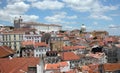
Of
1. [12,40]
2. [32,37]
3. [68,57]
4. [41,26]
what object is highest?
[12,40]

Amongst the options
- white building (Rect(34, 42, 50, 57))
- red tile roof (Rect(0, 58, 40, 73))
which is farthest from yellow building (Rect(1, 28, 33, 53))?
red tile roof (Rect(0, 58, 40, 73))

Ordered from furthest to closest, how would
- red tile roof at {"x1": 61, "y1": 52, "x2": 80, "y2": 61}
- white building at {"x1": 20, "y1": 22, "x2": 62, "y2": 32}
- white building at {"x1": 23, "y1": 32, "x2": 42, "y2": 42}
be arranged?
white building at {"x1": 20, "y1": 22, "x2": 62, "y2": 32} → white building at {"x1": 23, "y1": 32, "x2": 42, "y2": 42} → red tile roof at {"x1": 61, "y1": 52, "x2": 80, "y2": 61}

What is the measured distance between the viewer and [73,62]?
219 ft

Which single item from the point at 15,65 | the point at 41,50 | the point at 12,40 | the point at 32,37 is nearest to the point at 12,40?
the point at 12,40

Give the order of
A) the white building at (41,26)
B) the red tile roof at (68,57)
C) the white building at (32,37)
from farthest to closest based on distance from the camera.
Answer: the white building at (41,26), the white building at (32,37), the red tile roof at (68,57)

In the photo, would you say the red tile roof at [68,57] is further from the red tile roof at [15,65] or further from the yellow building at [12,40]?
the red tile roof at [15,65]

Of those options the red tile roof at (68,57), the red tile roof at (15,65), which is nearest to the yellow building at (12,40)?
the red tile roof at (68,57)

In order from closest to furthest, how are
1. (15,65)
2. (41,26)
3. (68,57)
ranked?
(15,65) < (68,57) < (41,26)

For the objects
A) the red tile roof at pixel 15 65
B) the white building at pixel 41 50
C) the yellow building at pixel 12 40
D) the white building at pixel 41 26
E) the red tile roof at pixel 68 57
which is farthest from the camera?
the white building at pixel 41 26

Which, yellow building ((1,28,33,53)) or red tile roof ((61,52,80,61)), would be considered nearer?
red tile roof ((61,52,80,61))

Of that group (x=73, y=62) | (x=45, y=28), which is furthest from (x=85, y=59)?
(x=45, y=28)

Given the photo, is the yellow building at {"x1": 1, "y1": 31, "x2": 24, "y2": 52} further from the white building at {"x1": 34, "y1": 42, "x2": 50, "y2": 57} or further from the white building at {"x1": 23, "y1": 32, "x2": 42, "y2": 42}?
the white building at {"x1": 23, "y1": 32, "x2": 42, "y2": 42}

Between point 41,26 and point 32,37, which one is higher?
point 41,26

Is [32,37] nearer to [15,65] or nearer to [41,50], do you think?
[41,50]
